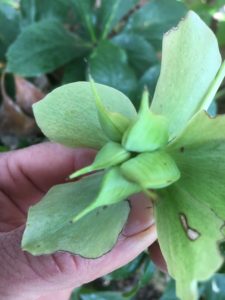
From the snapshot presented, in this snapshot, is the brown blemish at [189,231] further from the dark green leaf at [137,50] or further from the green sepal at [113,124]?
the dark green leaf at [137,50]

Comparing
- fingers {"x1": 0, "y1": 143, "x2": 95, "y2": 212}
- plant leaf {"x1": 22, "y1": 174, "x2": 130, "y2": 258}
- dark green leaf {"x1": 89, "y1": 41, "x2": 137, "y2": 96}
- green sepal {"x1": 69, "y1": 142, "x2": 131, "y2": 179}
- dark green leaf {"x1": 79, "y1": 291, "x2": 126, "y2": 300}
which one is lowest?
dark green leaf {"x1": 79, "y1": 291, "x2": 126, "y2": 300}

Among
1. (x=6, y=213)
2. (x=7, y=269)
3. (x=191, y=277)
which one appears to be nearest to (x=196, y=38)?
(x=191, y=277)

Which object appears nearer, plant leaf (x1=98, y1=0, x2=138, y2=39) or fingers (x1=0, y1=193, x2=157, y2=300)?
fingers (x1=0, y1=193, x2=157, y2=300)

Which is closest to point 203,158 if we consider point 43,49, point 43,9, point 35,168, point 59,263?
point 59,263

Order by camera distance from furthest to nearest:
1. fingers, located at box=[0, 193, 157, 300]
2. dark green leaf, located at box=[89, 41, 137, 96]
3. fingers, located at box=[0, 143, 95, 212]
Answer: dark green leaf, located at box=[89, 41, 137, 96] → fingers, located at box=[0, 143, 95, 212] → fingers, located at box=[0, 193, 157, 300]

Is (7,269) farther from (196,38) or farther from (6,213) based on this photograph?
(196,38)

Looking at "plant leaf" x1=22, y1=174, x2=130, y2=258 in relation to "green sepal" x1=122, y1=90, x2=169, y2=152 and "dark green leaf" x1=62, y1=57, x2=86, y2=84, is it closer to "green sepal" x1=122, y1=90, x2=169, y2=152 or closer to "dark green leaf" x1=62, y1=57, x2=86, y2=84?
"green sepal" x1=122, y1=90, x2=169, y2=152

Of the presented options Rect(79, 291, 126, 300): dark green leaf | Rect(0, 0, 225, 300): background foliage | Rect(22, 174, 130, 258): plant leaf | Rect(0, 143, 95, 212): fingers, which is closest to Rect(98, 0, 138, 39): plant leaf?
Rect(0, 0, 225, 300): background foliage
